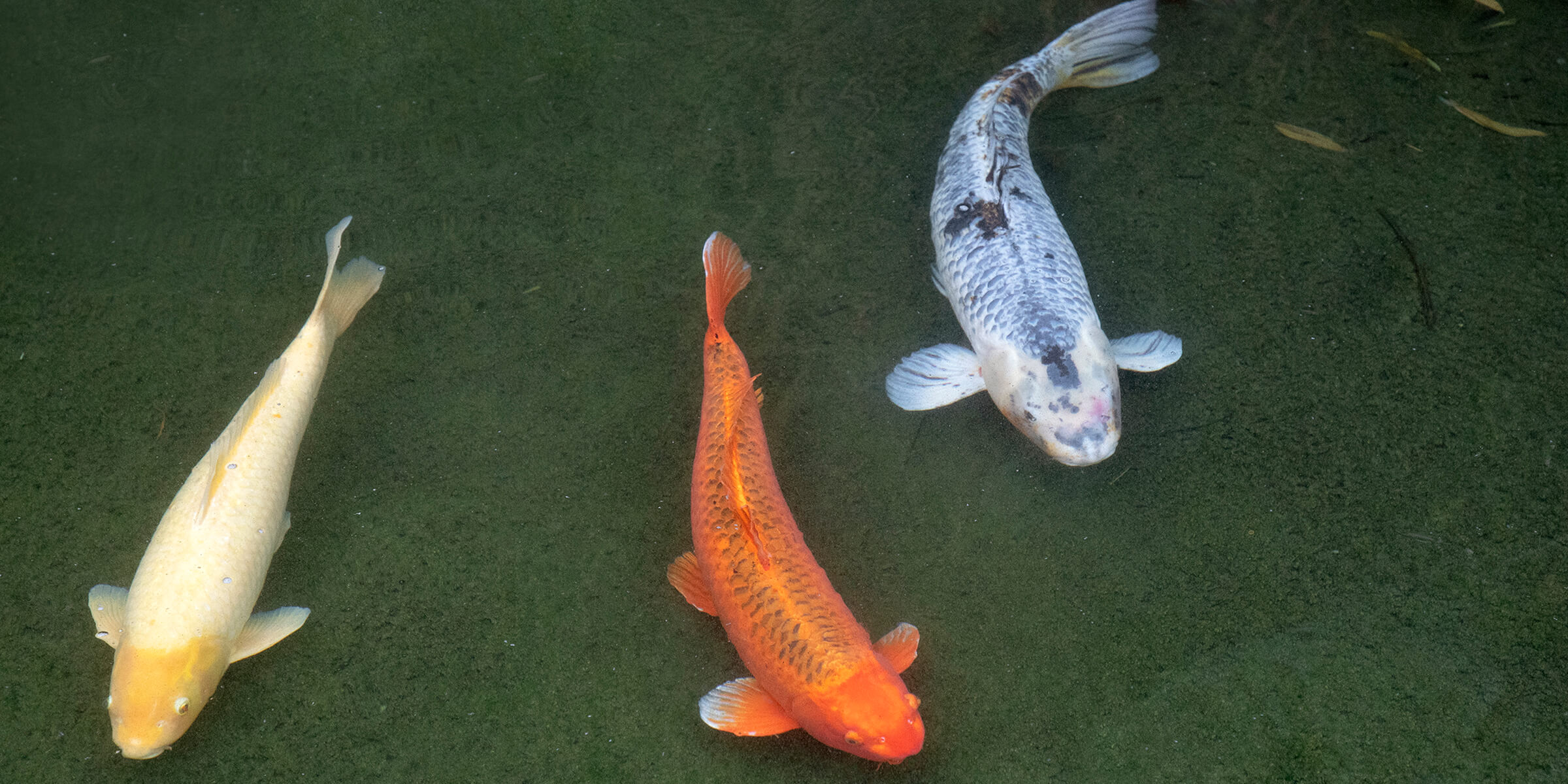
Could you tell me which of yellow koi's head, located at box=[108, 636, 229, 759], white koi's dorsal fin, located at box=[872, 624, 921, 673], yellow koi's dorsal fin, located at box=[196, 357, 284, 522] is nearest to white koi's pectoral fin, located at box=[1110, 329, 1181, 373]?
white koi's dorsal fin, located at box=[872, 624, 921, 673]

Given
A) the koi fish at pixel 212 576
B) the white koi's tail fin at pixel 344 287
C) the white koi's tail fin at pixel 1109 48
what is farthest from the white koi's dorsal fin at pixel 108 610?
the white koi's tail fin at pixel 1109 48

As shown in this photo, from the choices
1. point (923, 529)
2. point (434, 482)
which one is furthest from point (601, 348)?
point (923, 529)

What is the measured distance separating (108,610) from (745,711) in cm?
147

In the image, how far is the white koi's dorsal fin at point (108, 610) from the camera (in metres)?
2.21

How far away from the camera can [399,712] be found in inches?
91.8

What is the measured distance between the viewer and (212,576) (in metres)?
2.14

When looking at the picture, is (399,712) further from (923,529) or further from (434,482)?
(923,529)

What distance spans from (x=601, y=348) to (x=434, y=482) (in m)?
0.54

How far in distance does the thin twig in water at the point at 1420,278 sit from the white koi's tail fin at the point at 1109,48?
76cm

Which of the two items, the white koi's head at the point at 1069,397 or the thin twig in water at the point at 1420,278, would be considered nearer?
the white koi's head at the point at 1069,397

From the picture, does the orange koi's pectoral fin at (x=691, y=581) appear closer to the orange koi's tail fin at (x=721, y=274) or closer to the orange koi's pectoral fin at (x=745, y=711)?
the orange koi's pectoral fin at (x=745, y=711)

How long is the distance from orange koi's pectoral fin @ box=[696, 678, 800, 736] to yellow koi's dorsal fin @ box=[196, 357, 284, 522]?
1182 millimetres

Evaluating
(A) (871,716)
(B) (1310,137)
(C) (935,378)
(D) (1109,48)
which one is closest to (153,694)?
(A) (871,716)

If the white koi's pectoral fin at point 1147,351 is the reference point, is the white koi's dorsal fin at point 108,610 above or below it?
below
